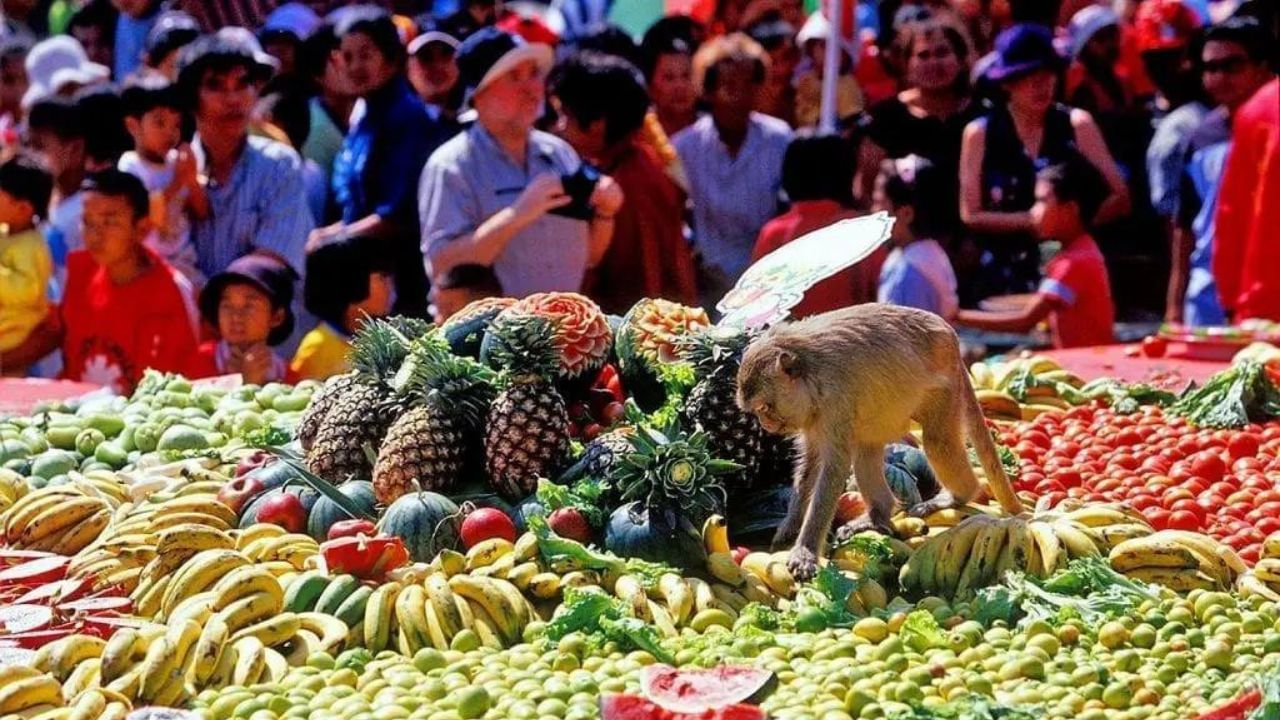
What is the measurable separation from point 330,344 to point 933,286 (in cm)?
243

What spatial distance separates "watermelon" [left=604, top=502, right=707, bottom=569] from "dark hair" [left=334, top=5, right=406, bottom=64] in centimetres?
446

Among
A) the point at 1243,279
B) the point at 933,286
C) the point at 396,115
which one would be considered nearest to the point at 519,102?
the point at 396,115

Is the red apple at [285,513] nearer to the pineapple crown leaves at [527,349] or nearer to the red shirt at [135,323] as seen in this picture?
the pineapple crown leaves at [527,349]

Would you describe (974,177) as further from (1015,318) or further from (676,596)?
(676,596)

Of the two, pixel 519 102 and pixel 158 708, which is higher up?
pixel 519 102

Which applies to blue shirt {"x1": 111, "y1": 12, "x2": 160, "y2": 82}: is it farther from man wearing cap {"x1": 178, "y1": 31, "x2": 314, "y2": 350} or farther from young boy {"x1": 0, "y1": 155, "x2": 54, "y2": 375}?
man wearing cap {"x1": 178, "y1": 31, "x2": 314, "y2": 350}

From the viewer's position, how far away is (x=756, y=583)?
14.9ft

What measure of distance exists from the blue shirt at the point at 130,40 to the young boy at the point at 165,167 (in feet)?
9.81

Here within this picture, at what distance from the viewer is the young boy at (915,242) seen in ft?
26.4

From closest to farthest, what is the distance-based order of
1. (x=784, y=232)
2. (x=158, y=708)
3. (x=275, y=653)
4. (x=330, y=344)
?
(x=158, y=708)
(x=275, y=653)
(x=330, y=344)
(x=784, y=232)

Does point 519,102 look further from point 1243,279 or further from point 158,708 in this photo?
point 158,708

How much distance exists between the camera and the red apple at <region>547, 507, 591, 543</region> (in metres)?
4.67

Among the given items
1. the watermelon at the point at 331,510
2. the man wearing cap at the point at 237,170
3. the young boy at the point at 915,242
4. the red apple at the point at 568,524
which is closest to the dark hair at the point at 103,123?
the man wearing cap at the point at 237,170

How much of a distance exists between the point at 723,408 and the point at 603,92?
3.43 meters
